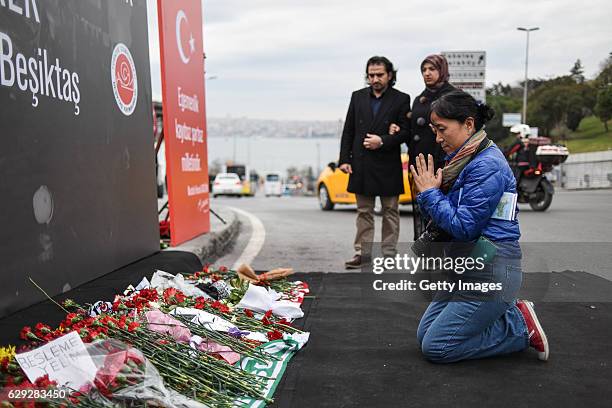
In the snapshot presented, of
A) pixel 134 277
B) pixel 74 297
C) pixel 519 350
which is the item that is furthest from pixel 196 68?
pixel 519 350

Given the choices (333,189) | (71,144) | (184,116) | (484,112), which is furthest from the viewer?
(333,189)

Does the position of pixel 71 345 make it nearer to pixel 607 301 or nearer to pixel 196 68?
pixel 607 301

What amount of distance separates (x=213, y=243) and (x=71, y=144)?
3.25 m

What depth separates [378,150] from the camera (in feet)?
19.6

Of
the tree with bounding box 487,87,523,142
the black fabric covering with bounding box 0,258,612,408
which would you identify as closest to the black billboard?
the black fabric covering with bounding box 0,258,612,408

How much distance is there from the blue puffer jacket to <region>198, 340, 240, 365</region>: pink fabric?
1.28 metres

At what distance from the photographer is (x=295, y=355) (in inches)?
130

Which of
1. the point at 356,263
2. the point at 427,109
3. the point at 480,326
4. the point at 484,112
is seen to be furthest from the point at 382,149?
the point at 480,326

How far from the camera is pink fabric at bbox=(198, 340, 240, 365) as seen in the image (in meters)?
3.02

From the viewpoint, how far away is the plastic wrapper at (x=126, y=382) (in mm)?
2332

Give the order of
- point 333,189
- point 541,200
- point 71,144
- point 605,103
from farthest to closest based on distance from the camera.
→ point 605,103
point 333,189
point 541,200
point 71,144

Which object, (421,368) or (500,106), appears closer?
(421,368)

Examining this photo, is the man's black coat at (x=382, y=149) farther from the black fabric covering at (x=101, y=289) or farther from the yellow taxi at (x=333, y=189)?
the yellow taxi at (x=333, y=189)

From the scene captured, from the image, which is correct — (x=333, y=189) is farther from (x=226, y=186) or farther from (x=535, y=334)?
(x=226, y=186)
